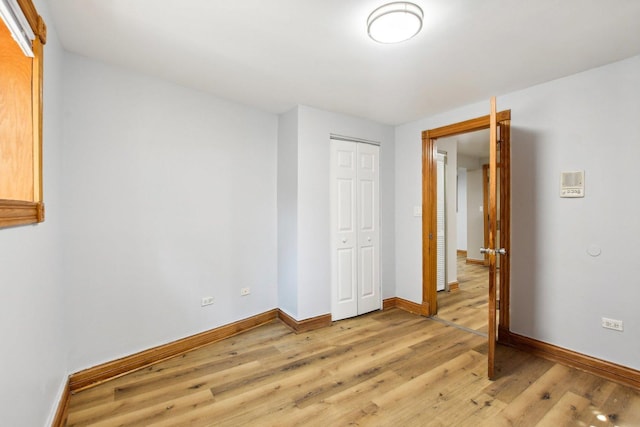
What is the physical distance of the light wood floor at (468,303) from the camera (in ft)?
10.9

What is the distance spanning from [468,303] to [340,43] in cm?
373

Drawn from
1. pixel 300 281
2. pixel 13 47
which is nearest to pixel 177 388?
pixel 300 281

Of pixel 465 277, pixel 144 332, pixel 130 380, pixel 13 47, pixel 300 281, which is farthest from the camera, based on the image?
pixel 465 277

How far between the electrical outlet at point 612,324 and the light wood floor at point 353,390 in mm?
411

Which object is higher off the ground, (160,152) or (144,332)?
(160,152)

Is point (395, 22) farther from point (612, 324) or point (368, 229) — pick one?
point (612, 324)

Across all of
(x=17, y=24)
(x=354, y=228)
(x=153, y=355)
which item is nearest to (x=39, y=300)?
(x=153, y=355)

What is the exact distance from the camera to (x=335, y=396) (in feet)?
6.50

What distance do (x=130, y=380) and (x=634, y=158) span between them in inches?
166

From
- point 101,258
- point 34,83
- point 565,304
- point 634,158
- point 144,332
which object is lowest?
point 144,332

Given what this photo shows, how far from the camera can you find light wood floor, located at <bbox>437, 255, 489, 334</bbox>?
3.32 m

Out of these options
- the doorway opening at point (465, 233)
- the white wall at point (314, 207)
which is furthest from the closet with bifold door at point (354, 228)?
the doorway opening at point (465, 233)

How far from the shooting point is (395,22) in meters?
1.58

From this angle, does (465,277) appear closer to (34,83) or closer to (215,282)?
(215,282)
